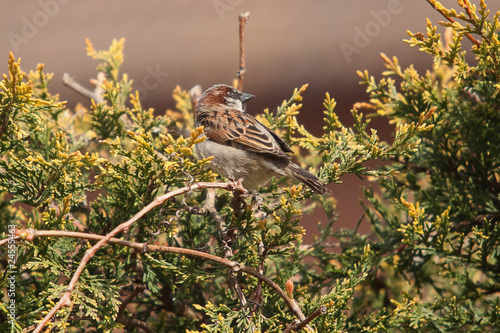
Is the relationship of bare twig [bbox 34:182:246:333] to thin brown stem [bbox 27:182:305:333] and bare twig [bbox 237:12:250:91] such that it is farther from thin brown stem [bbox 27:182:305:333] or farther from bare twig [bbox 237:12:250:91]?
bare twig [bbox 237:12:250:91]

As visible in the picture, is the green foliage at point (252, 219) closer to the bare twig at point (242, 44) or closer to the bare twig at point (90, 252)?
the bare twig at point (90, 252)

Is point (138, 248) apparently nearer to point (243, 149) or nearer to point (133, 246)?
point (133, 246)

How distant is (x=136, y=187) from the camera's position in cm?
187

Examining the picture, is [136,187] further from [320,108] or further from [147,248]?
[320,108]

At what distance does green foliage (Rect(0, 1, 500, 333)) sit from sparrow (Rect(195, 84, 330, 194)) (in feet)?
0.34

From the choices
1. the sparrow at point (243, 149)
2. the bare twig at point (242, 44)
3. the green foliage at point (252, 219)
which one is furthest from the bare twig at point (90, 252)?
the bare twig at point (242, 44)

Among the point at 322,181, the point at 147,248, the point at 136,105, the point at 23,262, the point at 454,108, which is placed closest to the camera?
the point at 147,248

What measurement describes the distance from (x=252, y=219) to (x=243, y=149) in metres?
0.74

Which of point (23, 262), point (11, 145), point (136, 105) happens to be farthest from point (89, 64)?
point (23, 262)

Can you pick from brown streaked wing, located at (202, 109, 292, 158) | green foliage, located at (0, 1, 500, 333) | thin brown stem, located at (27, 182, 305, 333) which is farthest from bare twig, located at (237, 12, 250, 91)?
thin brown stem, located at (27, 182, 305, 333)

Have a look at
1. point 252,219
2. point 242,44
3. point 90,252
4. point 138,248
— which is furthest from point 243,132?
point 90,252

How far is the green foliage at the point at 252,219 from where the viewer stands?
1.71 m

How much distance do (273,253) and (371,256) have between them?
0.56 m

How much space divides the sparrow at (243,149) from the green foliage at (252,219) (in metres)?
0.10
